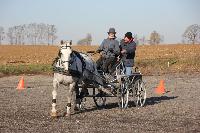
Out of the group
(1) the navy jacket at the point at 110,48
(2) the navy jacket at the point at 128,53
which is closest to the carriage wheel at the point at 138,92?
(2) the navy jacket at the point at 128,53

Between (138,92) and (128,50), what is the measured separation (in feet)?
5.33

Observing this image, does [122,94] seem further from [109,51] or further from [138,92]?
[109,51]

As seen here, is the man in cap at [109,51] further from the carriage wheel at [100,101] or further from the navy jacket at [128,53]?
the carriage wheel at [100,101]

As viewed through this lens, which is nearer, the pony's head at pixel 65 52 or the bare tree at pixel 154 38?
the pony's head at pixel 65 52

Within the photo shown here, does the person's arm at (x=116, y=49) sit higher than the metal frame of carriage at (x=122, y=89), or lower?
higher

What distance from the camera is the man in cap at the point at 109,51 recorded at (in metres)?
15.2

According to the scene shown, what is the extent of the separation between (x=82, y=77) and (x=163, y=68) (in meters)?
30.5

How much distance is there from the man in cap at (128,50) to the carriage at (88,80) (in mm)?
229

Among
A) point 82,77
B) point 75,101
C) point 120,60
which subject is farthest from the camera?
point 120,60

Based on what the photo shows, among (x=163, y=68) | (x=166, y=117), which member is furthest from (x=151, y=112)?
(x=163, y=68)

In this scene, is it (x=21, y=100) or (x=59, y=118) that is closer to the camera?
(x=59, y=118)

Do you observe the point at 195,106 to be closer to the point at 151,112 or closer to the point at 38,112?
the point at 151,112

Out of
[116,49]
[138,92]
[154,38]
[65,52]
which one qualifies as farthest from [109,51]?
[154,38]

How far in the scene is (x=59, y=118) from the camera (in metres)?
12.9
